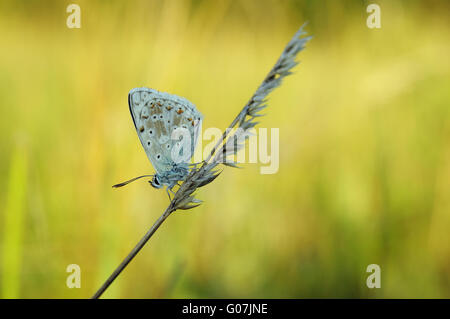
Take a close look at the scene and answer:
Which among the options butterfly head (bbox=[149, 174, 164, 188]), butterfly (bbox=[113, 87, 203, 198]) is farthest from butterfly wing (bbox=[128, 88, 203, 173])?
butterfly head (bbox=[149, 174, 164, 188])

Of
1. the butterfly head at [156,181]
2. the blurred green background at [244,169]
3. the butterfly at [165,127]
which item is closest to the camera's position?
the butterfly head at [156,181]

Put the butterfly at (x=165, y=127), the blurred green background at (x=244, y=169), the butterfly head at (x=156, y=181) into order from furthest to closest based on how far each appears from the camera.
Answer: the blurred green background at (x=244, y=169) < the butterfly at (x=165, y=127) < the butterfly head at (x=156, y=181)

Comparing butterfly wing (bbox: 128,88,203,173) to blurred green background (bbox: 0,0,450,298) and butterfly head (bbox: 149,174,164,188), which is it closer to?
butterfly head (bbox: 149,174,164,188)

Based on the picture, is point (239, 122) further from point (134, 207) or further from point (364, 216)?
point (364, 216)

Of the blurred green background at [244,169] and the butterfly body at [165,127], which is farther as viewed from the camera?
the blurred green background at [244,169]

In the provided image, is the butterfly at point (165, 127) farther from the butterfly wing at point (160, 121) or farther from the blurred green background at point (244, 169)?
the blurred green background at point (244, 169)

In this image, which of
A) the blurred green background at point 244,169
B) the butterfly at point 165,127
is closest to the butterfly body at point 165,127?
the butterfly at point 165,127
